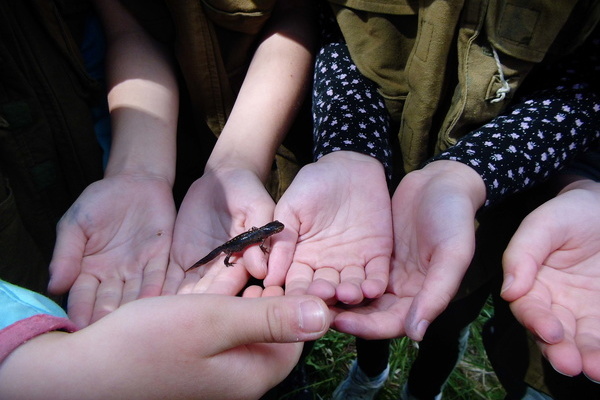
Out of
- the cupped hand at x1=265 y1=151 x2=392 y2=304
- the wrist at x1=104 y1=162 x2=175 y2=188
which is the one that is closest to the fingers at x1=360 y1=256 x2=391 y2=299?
the cupped hand at x1=265 y1=151 x2=392 y2=304

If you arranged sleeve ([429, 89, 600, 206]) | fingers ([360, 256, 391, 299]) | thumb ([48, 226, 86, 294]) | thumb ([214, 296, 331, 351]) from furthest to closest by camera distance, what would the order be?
sleeve ([429, 89, 600, 206])
thumb ([48, 226, 86, 294])
fingers ([360, 256, 391, 299])
thumb ([214, 296, 331, 351])

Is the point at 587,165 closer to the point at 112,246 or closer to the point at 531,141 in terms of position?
the point at 531,141

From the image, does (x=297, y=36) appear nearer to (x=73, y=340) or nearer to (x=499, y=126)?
(x=499, y=126)

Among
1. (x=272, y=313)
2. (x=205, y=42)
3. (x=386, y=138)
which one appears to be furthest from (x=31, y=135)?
(x=386, y=138)

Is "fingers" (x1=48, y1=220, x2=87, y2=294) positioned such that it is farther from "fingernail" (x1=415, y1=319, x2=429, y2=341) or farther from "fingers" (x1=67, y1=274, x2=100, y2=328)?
"fingernail" (x1=415, y1=319, x2=429, y2=341)

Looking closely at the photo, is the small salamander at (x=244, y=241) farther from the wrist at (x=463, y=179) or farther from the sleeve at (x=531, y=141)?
the sleeve at (x=531, y=141)

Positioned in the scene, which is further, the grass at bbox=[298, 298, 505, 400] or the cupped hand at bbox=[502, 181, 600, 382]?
the grass at bbox=[298, 298, 505, 400]
